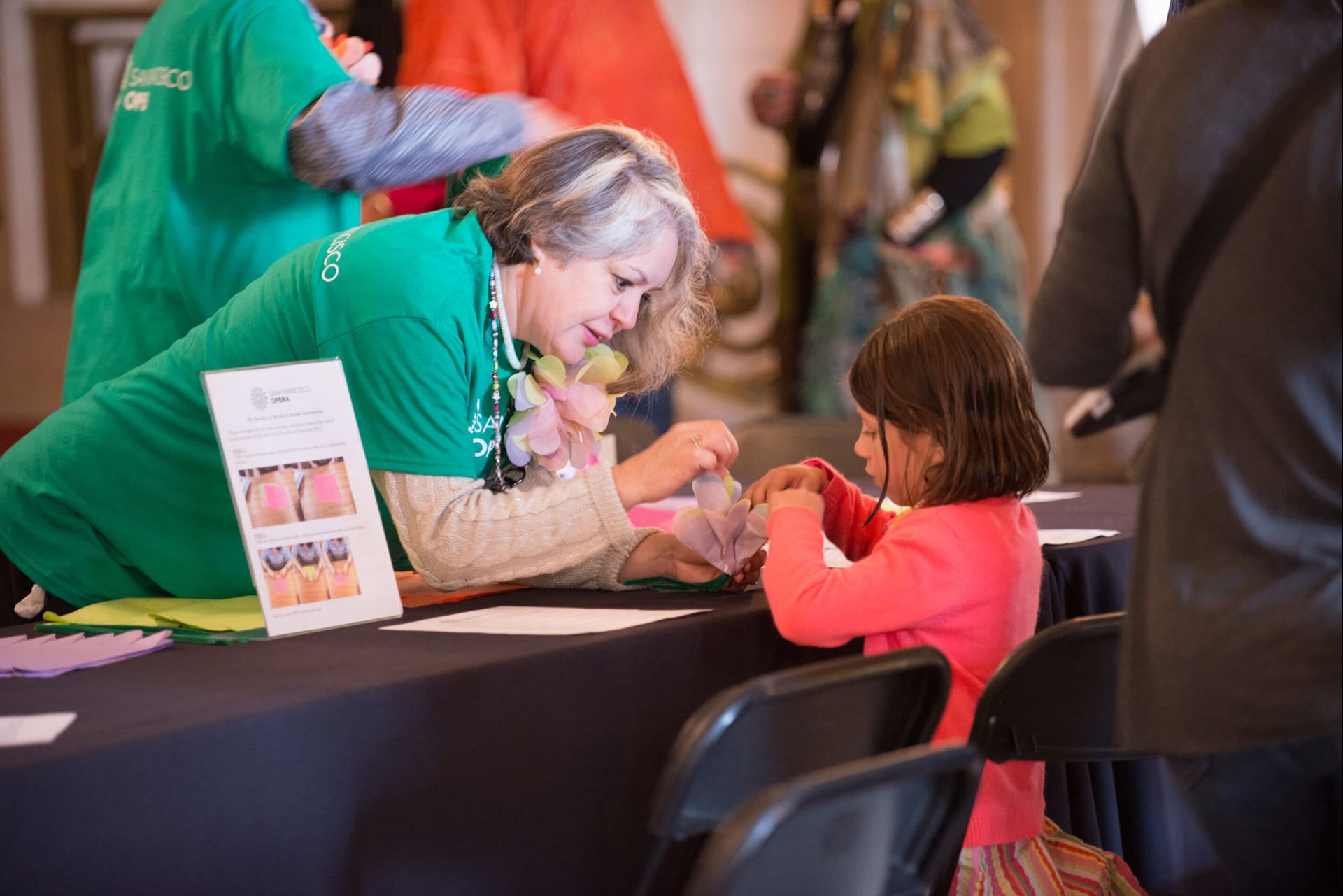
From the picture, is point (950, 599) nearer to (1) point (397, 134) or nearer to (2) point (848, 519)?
(2) point (848, 519)

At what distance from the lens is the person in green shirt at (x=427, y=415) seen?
65.5 inches

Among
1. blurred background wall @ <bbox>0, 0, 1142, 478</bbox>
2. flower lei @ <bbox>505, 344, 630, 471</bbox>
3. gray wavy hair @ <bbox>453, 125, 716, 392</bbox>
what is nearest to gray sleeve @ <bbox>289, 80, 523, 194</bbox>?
gray wavy hair @ <bbox>453, 125, 716, 392</bbox>

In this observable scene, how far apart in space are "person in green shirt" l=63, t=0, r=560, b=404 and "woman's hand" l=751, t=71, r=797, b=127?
2975mm

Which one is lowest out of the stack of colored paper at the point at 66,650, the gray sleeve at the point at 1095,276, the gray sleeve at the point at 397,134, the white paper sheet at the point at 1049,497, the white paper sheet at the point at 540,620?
the white paper sheet at the point at 1049,497

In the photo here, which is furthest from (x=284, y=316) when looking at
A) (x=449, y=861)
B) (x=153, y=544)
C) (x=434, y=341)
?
(x=449, y=861)

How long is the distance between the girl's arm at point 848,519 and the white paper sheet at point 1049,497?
73 cm

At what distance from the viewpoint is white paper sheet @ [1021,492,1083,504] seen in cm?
250

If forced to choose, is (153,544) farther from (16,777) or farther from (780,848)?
(780,848)

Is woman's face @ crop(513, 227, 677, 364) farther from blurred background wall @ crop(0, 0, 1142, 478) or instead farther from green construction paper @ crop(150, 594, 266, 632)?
blurred background wall @ crop(0, 0, 1142, 478)

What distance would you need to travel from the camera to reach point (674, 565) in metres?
1.76

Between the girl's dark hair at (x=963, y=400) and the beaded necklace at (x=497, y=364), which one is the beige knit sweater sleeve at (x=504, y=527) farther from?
the girl's dark hair at (x=963, y=400)

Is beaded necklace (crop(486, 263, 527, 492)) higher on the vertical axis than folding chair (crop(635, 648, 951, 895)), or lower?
higher

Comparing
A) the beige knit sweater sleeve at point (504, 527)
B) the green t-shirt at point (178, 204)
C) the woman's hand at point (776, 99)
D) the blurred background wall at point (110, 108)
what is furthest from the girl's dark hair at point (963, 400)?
the blurred background wall at point (110, 108)

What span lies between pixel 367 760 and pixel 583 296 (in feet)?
2.76
